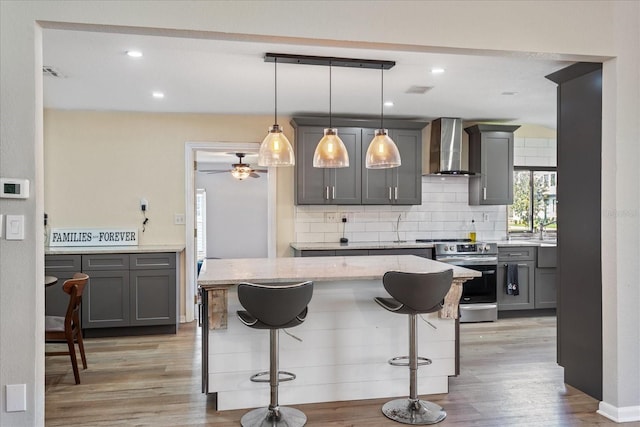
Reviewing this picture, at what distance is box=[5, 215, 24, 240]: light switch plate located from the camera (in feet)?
7.32

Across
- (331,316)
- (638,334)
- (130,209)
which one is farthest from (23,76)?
(638,334)

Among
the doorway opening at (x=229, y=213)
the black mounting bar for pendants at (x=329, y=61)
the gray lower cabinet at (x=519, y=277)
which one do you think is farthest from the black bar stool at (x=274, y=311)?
the doorway opening at (x=229, y=213)

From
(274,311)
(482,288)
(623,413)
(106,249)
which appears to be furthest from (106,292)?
(623,413)

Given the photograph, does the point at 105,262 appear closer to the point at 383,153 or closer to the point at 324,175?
the point at 324,175

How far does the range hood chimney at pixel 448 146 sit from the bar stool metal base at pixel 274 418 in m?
3.64

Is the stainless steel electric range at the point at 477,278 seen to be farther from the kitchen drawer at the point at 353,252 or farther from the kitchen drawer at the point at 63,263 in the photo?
the kitchen drawer at the point at 63,263

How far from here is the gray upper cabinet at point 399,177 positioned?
542 cm

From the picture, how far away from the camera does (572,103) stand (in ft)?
10.7

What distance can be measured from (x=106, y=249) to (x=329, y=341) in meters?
2.88

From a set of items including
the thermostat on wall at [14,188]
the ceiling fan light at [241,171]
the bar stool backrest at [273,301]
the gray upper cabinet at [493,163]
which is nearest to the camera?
the thermostat on wall at [14,188]

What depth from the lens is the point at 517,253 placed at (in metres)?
5.43

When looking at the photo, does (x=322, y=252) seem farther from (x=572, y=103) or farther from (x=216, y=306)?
(x=572, y=103)

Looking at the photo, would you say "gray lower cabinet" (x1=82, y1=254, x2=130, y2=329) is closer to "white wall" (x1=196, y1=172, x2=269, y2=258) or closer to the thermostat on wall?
the thermostat on wall

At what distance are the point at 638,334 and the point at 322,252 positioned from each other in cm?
299
